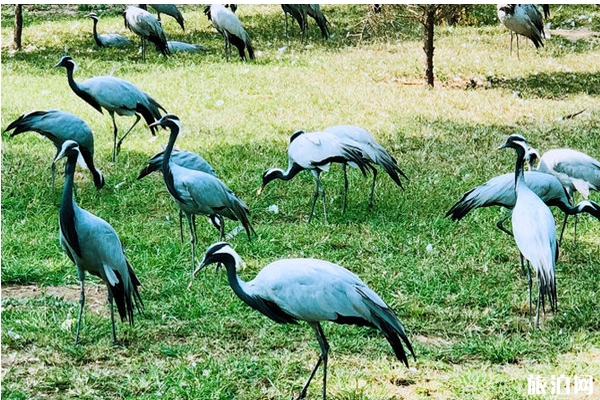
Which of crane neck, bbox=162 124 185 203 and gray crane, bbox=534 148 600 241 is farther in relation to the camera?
gray crane, bbox=534 148 600 241

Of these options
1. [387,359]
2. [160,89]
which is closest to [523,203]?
[387,359]

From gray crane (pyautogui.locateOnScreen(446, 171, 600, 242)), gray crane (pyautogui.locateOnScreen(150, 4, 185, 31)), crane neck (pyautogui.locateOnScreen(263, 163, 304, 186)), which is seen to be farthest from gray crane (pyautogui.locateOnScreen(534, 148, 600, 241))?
gray crane (pyautogui.locateOnScreen(150, 4, 185, 31))

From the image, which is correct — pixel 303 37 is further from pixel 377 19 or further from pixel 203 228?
pixel 203 228

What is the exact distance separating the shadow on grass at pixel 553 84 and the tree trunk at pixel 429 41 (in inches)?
37.1

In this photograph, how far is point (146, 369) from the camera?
5219 mm

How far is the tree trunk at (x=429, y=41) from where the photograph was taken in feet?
38.0

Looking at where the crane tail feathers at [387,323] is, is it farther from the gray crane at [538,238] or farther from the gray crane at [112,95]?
the gray crane at [112,95]

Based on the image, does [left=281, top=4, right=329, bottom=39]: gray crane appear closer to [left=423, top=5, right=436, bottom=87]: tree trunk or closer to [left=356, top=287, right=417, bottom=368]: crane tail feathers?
[left=423, top=5, right=436, bottom=87]: tree trunk

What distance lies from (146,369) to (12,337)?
0.96m

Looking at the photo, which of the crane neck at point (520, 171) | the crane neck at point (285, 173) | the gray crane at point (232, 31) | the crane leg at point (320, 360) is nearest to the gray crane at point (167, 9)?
the gray crane at point (232, 31)

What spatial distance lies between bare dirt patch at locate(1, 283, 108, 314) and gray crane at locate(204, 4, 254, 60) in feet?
24.2

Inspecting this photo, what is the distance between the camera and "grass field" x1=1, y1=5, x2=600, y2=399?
17.1 ft

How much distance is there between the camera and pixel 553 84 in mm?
12055

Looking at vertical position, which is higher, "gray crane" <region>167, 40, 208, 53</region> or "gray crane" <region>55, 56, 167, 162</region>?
"gray crane" <region>55, 56, 167, 162</region>
